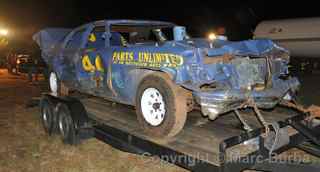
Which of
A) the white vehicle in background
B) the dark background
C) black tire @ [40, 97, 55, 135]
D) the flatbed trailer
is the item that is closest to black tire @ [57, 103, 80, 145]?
the flatbed trailer

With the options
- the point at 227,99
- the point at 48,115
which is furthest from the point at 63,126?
the point at 227,99

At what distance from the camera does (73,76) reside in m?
5.76

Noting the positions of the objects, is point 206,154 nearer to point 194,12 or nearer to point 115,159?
point 115,159

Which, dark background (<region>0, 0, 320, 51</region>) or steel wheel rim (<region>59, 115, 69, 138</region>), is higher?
dark background (<region>0, 0, 320, 51</region>)

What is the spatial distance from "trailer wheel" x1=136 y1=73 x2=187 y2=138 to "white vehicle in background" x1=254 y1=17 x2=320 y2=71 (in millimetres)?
12412

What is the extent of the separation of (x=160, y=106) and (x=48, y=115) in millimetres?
2669

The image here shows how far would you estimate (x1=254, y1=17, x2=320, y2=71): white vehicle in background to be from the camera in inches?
595

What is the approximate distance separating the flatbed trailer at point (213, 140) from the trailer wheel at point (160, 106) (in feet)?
0.46

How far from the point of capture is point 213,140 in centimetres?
388

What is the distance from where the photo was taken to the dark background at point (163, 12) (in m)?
32.4

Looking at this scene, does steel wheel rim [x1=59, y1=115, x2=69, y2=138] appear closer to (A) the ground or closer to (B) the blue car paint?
(A) the ground

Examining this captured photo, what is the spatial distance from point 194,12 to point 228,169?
112 ft

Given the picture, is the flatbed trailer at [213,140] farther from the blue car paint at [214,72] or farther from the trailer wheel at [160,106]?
the blue car paint at [214,72]

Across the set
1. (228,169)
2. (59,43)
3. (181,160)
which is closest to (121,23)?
(59,43)
